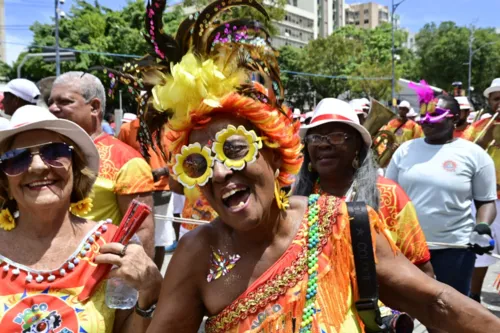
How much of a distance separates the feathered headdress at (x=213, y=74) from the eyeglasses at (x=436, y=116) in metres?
3.00

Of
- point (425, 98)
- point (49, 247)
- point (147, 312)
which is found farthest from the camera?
point (425, 98)

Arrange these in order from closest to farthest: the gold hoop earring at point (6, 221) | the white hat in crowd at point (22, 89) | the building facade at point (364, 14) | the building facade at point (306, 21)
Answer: the gold hoop earring at point (6, 221) < the white hat in crowd at point (22, 89) < the building facade at point (306, 21) < the building facade at point (364, 14)

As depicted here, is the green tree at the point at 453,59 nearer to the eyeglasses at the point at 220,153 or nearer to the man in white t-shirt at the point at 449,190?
the man in white t-shirt at the point at 449,190

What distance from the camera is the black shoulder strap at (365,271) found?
6.39 feet

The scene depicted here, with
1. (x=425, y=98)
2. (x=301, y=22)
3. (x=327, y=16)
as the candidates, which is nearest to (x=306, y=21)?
(x=301, y=22)

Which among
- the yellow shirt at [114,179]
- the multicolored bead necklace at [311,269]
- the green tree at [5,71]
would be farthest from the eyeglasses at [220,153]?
the green tree at [5,71]

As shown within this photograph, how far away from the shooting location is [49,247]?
2484 millimetres

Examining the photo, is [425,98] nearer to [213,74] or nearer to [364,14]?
[213,74]

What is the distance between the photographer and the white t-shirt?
4633mm

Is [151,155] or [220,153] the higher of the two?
[220,153]

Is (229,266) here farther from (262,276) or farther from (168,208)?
(168,208)

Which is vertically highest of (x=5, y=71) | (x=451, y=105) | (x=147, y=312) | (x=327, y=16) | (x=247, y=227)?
(x=327, y=16)

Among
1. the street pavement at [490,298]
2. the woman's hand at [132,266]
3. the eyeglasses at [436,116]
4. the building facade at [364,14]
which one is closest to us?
the woman's hand at [132,266]

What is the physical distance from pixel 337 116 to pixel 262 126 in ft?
5.19
